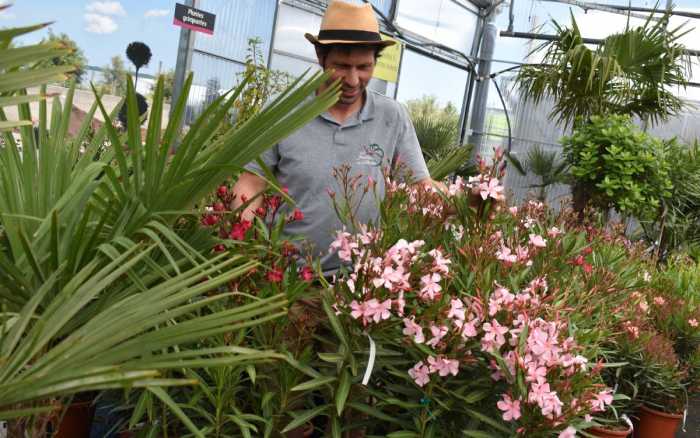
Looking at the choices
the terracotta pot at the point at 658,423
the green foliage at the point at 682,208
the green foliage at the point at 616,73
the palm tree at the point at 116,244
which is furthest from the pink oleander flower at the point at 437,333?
the green foliage at the point at 682,208

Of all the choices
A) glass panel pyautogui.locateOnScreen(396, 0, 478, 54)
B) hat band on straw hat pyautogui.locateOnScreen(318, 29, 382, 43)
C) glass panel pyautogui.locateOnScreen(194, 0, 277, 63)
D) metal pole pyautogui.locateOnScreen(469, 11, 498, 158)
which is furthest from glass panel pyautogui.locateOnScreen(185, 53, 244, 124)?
metal pole pyautogui.locateOnScreen(469, 11, 498, 158)

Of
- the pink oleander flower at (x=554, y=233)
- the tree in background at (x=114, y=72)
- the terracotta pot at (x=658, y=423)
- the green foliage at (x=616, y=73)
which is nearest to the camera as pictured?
the pink oleander flower at (x=554, y=233)

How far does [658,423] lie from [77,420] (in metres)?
2.49

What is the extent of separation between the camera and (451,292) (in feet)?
5.84

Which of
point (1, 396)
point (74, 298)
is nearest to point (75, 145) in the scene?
point (74, 298)

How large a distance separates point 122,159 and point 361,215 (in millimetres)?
1125

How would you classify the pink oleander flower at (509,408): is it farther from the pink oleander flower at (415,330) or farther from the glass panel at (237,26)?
the glass panel at (237,26)

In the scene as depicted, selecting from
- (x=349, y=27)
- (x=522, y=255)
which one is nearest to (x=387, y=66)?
(x=349, y=27)

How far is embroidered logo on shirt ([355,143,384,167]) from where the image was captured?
236 centimetres

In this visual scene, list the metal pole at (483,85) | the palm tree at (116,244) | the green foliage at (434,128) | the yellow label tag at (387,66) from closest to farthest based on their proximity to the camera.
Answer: the palm tree at (116,244) → the yellow label tag at (387,66) → the green foliage at (434,128) → the metal pole at (483,85)

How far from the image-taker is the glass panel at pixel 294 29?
6.38 m

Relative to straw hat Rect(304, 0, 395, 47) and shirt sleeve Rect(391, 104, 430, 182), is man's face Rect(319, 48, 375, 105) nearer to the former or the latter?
straw hat Rect(304, 0, 395, 47)

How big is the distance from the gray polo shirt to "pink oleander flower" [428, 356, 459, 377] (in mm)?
754

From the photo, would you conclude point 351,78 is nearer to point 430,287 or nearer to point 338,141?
point 338,141
